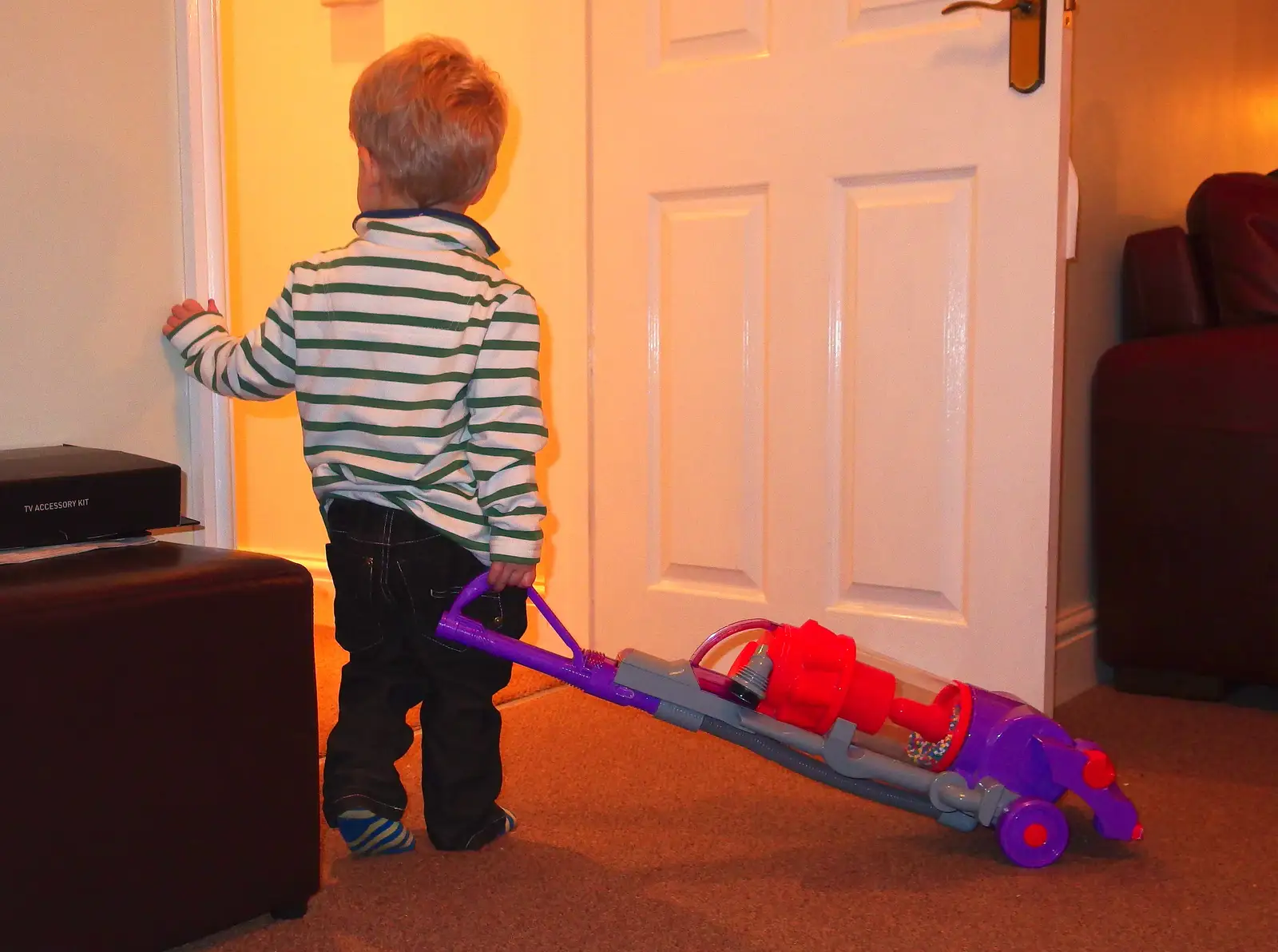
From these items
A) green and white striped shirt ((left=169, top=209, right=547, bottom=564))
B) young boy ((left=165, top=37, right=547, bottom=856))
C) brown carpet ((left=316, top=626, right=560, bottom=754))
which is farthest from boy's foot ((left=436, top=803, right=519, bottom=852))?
brown carpet ((left=316, top=626, right=560, bottom=754))

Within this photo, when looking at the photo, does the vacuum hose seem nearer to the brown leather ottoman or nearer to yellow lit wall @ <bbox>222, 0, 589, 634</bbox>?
the brown leather ottoman

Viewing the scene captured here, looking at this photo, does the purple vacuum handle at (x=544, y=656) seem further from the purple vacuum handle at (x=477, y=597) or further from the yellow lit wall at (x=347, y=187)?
the yellow lit wall at (x=347, y=187)

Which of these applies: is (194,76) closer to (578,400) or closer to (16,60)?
(16,60)

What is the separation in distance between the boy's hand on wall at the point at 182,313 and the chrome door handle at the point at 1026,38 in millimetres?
1045

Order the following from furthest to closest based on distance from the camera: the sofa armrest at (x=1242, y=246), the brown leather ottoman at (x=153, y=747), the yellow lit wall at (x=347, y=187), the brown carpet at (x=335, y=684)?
1. the yellow lit wall at (x=347, y=187)
2. the sofa armrest at (x=1242, y=246)
3. the brown carpet at (x=335, y=684)
4. the brown leather ottoman at (x=153, y=747)

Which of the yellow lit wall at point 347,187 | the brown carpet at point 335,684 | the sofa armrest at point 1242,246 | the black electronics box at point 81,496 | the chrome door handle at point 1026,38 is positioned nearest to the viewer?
the black electronics box at point 81,496

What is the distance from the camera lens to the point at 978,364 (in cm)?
173

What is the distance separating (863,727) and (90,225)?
1001 mm

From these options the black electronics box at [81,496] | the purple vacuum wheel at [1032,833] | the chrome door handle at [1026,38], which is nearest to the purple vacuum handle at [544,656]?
the black electronics box at [81,496]

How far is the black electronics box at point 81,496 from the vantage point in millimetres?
1062

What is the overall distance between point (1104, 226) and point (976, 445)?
2.18ft

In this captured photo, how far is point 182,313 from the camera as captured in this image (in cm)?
138

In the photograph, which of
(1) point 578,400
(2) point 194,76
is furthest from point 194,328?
(1) point 578,400

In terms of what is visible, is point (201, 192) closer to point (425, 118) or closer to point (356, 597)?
point (425, 118)
